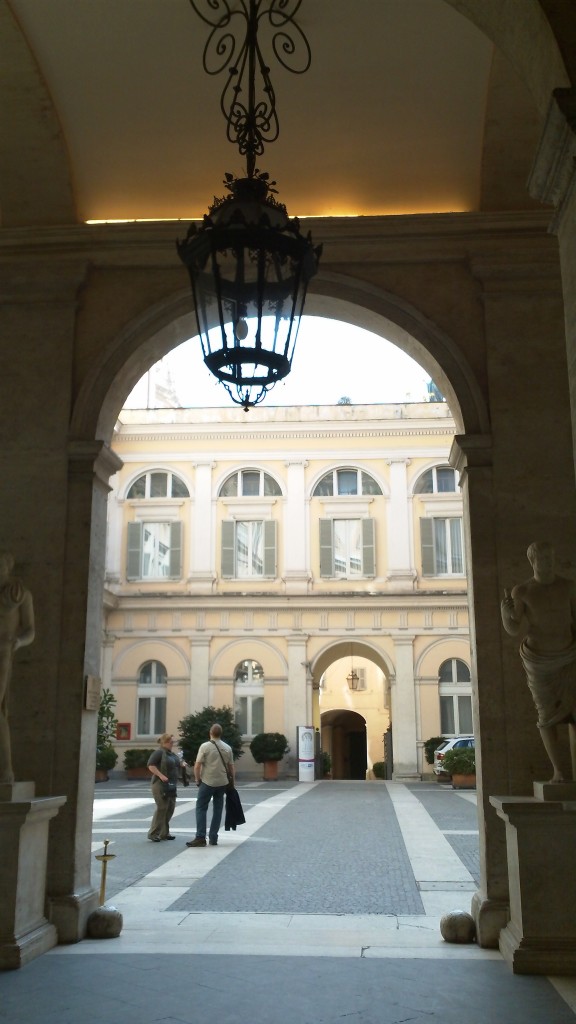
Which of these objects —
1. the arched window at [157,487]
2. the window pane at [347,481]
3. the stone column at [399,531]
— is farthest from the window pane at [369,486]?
the arched window at [157,487]

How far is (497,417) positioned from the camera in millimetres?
7270

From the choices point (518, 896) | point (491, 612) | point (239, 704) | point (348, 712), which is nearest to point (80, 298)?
point (491, 612)

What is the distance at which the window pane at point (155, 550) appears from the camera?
29.7m

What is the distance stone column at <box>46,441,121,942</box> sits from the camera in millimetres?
6738

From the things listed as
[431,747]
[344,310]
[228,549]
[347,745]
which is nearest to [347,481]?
[228,549]

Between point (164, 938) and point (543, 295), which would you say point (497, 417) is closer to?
point (543, 295)

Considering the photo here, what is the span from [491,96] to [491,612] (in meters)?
4.01

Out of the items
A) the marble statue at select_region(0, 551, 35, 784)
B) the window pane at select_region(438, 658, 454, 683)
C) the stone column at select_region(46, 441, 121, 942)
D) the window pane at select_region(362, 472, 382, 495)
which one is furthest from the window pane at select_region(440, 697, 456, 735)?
the marble statue at select_region(0, 551, 35, 784)

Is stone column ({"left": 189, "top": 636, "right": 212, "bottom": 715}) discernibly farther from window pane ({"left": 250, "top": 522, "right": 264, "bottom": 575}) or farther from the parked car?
the parked car

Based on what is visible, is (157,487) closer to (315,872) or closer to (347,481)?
(347,481)

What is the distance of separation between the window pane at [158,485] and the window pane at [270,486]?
325 cm

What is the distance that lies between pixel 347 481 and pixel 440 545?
359 centimetres

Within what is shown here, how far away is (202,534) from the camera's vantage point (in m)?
29.6

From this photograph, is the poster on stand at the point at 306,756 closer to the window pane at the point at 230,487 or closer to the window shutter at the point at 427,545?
the window shutter at the point at 427,545
